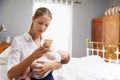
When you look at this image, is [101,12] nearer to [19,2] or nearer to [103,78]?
[19,2]

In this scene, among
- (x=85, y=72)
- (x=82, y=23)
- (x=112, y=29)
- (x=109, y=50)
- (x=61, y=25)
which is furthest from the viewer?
(x=82, y=23)

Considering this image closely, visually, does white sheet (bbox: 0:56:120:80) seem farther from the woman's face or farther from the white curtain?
the white curtain

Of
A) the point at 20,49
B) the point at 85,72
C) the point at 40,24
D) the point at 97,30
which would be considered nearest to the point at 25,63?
Result: the point at 20,49

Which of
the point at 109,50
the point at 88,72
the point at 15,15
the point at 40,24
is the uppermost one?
the point at 15,15

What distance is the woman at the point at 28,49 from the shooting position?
928 mm

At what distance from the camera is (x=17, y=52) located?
97cm

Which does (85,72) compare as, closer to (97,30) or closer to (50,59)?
(50,59)

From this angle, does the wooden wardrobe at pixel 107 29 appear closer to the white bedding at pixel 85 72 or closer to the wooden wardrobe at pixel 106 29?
the wooden wardrobe at pixel 106 29

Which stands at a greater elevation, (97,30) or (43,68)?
(97,30)

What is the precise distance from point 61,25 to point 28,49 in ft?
15.5

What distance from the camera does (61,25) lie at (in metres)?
5.70

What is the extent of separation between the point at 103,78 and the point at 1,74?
99cm

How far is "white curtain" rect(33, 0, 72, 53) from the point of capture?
18.2 feet

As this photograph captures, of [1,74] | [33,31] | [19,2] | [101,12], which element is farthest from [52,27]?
[33,31]
